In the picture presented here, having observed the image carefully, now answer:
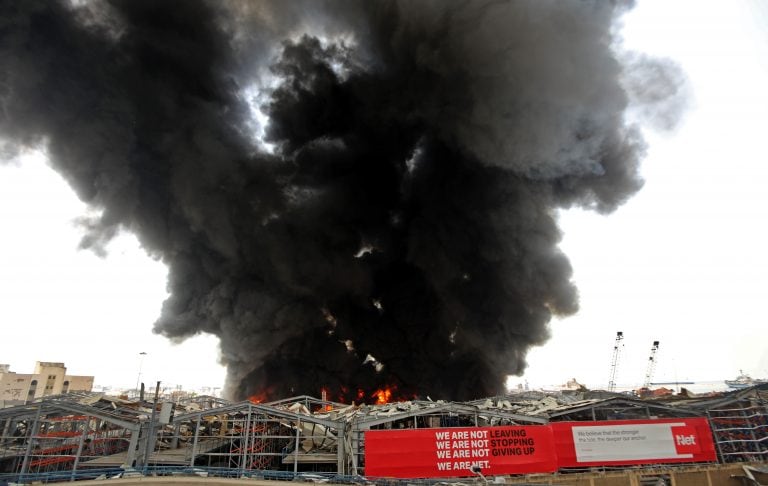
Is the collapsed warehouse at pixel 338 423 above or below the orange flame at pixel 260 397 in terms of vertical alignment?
below

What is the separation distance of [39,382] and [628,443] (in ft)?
353

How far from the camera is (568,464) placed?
2316 centimetres

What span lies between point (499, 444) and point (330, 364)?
40524 mm

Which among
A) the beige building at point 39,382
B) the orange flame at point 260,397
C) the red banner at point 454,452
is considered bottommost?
the red banner at point 454,452

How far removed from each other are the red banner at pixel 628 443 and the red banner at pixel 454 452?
4.24ft

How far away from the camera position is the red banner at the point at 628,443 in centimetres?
A: 2327

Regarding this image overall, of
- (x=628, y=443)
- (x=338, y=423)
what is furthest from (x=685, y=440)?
(x=338, y=423)

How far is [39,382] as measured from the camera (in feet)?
295

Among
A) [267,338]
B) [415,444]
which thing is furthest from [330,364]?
[415,444]

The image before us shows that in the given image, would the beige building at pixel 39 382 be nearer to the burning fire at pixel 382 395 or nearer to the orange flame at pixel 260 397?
the orange flame at pixel 260 397

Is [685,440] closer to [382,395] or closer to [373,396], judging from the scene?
[382,395]

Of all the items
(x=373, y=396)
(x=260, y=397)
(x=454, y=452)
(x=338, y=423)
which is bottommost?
(x=454, y=452)

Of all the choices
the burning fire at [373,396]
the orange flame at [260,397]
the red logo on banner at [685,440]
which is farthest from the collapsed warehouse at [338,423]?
the burning fire at [373,396]

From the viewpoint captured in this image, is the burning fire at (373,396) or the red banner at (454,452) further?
the burning fire at (373,396)
